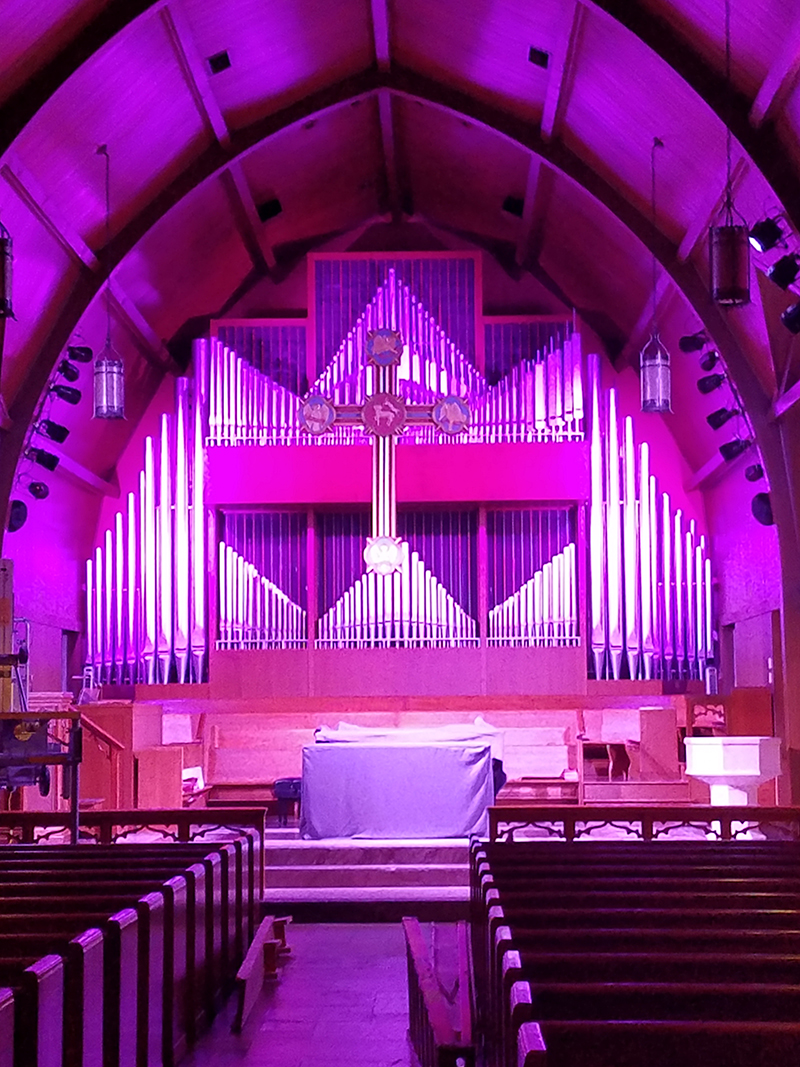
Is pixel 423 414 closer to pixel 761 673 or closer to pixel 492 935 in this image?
pixel 761 673

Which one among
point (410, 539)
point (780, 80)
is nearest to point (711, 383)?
point (780, 80)

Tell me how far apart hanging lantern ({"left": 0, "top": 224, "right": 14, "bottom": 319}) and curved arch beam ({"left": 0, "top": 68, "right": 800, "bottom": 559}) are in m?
3.19

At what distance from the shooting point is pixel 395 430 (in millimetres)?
11648

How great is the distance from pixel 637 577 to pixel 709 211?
355 centimetres

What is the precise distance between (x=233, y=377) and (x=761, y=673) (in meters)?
5.22

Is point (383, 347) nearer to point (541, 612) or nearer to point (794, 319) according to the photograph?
point (541, 612)

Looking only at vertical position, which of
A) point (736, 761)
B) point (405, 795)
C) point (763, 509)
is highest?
point (763, 509)

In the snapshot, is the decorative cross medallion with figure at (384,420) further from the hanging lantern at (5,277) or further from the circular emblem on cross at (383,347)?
the hanging lantern at (5,277)

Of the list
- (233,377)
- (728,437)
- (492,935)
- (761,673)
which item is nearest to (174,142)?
(233,377)

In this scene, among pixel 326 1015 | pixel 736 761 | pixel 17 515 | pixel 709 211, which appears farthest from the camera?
pixel 17 515

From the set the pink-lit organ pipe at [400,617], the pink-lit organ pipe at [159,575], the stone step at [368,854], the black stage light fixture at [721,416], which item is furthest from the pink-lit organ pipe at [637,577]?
the stone step at [368,854]

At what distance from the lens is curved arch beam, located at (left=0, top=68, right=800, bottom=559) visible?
10375mm

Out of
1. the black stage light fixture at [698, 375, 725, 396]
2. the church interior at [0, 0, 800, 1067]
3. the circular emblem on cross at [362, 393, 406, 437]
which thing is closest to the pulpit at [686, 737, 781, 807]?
the church interior at [0, 0, 800, 1067]

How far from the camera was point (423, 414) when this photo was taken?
11742 millimetres
